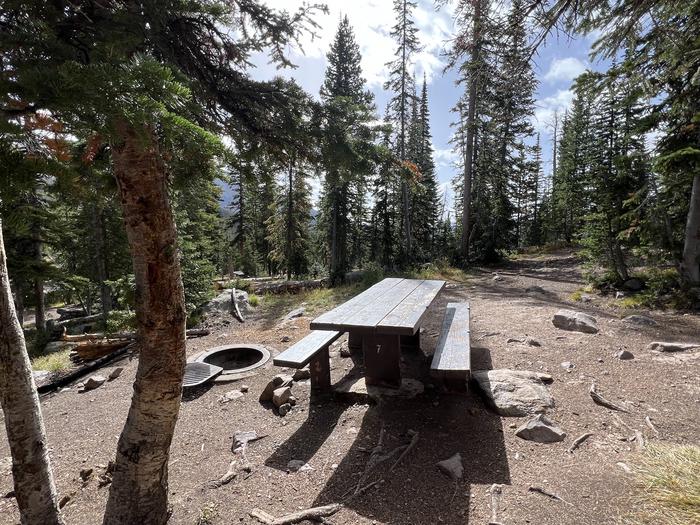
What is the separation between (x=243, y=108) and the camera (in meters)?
3.57

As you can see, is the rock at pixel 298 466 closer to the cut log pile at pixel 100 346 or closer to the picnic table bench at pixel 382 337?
the picnic table bench at pixel 382 337

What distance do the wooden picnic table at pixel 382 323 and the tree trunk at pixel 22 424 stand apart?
89.6 inches

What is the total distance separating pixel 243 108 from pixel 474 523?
4028 mm

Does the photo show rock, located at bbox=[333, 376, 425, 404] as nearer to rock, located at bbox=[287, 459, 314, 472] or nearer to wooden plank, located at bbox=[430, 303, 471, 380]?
wooden plank, located at bbox=[430, 303, 471, 380]

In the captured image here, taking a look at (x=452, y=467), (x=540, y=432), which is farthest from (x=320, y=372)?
(x=540, y=432)

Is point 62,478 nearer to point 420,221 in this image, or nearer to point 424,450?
point 424,450

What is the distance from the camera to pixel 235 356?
680 centimetres

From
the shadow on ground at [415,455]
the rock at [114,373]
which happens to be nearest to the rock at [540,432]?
the shadow on ground at [415,455]

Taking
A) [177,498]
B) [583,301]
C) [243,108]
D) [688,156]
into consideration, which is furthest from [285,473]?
[688,156]

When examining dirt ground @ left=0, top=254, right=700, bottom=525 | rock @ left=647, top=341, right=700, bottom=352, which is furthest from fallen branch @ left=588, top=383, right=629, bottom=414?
rock @ left=647, top=341, right=700, bottom=352

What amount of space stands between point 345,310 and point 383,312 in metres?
0.49

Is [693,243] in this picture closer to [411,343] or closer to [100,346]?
[411,343]

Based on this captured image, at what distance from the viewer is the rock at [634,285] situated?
8852 millimetres

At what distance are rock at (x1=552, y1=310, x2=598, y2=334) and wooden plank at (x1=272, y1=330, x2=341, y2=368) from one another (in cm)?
413
